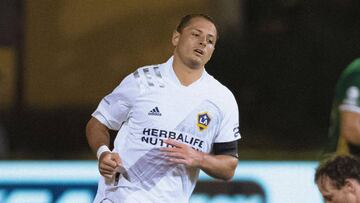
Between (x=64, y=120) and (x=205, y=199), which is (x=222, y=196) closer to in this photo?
(x=205, y=199)

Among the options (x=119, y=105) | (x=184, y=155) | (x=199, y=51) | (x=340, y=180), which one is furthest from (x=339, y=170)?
(x=119, y=105)

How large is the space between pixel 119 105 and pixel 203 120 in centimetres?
41

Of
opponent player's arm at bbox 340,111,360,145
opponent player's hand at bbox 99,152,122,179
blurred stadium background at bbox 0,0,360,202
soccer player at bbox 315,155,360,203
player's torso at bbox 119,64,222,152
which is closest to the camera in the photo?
soccer player at bbox 315,155,360,203

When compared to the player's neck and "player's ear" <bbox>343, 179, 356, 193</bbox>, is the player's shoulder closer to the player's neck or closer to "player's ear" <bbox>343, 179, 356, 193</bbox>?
the player's neck

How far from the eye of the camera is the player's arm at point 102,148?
4.90 meters

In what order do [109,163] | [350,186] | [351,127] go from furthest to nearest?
[351,127]
[109,163]
[350,186]

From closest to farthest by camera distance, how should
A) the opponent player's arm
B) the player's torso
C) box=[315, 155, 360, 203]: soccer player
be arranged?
box=[315, 155, 360, 203]: soccer player, the player's torso, the opponent player's arm

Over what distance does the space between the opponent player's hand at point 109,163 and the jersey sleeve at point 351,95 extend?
1.68 meters

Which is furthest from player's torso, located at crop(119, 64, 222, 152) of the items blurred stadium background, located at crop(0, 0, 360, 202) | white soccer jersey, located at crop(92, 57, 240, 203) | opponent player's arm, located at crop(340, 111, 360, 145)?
blurred stadium background, located at crop(0, 0, 360, 202)

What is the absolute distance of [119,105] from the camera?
5207 millimetres

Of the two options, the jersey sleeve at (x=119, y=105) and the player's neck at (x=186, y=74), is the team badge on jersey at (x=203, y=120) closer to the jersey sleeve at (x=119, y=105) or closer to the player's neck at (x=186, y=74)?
the player's neck at (x=186, y=74)

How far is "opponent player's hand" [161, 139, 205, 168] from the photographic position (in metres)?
4.91

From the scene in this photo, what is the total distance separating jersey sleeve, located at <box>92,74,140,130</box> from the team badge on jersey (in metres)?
0.32

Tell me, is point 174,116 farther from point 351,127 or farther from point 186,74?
point 351,127
